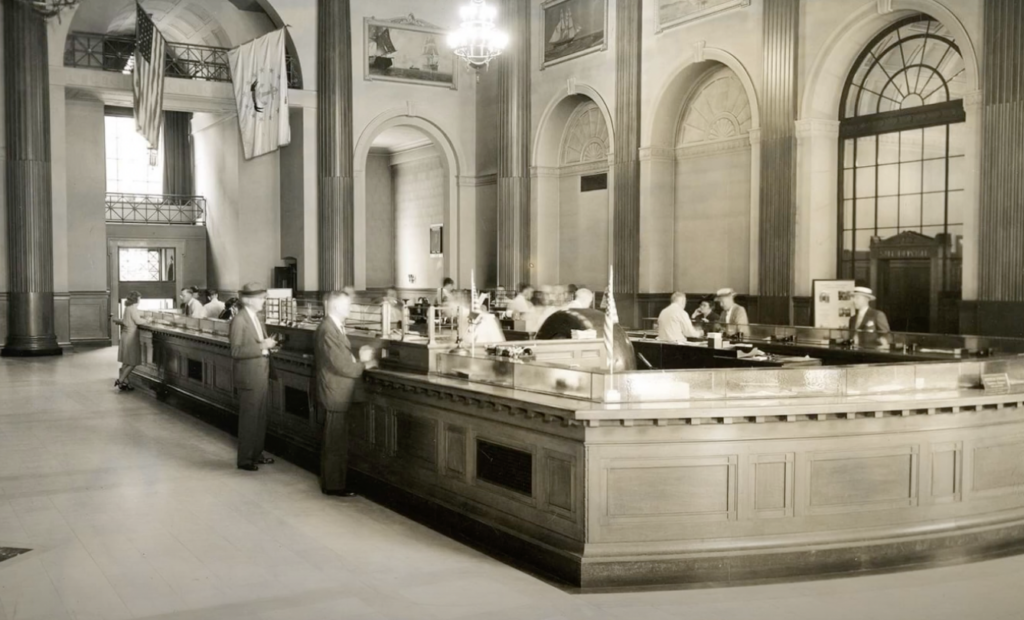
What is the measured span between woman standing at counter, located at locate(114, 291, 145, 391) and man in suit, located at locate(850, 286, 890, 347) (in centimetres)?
1109

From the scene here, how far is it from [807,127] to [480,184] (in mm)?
10563

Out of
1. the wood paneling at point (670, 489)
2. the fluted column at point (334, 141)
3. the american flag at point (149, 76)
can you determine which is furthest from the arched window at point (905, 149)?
the american flag at point (149, 76)

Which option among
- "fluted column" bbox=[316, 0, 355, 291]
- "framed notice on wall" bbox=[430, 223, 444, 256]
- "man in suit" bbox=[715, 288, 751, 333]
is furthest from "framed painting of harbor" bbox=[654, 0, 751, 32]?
"framed notice on wall" bbox=[430, 223, 444, 256]

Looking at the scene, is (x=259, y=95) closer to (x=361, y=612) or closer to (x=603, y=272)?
(x=603, y=272)

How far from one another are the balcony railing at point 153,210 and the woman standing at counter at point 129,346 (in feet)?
39.0

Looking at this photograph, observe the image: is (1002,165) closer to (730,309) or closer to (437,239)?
(730,309)

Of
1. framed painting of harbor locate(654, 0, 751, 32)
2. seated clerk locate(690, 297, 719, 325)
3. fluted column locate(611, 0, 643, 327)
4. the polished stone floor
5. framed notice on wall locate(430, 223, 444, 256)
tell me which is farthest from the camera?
framed notice on wall locate(430, 223, 444, 256)

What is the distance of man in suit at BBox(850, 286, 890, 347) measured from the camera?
10.6 metres

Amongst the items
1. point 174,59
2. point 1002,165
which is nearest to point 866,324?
point 1002,165

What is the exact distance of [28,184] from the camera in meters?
20.1

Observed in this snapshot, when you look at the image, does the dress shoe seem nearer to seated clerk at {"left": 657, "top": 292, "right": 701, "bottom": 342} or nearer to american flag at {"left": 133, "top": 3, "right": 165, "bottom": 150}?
seated clerk at {"left": 657, "top": 292, "right": 701, "bottom": 342}

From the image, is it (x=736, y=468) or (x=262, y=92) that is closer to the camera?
(x=736, y=468)

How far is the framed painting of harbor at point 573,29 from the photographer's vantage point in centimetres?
1977

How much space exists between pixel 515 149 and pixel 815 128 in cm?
848
